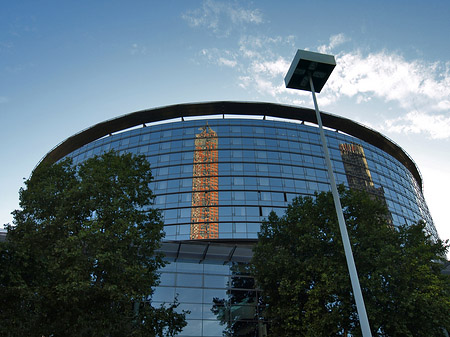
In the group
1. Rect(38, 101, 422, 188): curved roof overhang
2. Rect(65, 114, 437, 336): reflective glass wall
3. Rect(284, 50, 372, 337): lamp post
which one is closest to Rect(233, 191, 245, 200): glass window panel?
Rect(65, 114, 437, 336): reflective glass wall

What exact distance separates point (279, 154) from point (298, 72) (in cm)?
3250

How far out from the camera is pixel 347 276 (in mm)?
17781

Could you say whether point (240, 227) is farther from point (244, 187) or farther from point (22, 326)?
point (22, 326)

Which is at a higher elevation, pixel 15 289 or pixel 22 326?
pixel 15 289

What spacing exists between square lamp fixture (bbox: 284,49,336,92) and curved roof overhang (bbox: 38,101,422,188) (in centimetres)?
3517

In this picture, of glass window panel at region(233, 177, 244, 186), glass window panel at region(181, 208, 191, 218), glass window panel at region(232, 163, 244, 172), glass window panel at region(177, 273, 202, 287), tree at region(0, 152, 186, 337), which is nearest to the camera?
tree at region(0, 152, 186, 337)

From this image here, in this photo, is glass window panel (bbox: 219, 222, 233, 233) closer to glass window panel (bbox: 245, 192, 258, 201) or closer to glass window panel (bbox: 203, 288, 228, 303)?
glass window panel (bbox: 245, 192, 258, 201)

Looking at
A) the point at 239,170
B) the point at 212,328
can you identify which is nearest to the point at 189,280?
the point at 212,328

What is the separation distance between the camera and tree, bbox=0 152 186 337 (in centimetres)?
1411

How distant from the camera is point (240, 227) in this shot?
39031mm

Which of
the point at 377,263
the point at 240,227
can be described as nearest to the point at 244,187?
the point at 240,227

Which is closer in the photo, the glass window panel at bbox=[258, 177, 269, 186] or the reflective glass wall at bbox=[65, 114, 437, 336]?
the reflective glass wall at bbox=[65, 114, 437, 336]

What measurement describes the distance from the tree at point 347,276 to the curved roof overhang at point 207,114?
96.7 feet

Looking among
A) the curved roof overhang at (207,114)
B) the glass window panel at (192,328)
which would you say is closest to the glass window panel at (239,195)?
the curved roof overhang at (207,114)
